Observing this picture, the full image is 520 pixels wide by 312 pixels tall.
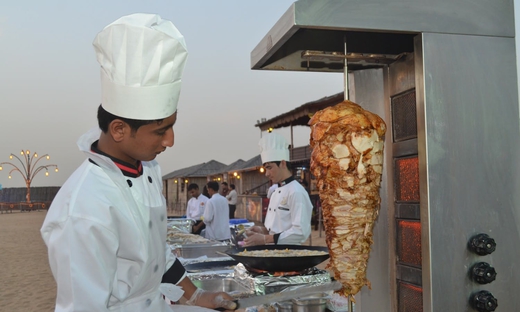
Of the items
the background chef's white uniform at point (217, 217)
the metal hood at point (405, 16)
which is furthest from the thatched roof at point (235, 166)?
the metal hood at point (405, 16)

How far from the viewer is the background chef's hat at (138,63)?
1.67 metres

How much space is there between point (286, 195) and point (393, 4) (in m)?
3.39

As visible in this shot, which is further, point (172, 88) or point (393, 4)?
point (172, 88)

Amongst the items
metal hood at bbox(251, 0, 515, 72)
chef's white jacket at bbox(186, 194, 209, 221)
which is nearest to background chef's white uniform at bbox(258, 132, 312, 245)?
metal hood at bbox(251, 0, 515, 72)

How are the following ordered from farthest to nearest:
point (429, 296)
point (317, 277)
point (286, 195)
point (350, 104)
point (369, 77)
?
point (286, 195) < point (317, 277) < point (369, 77) < point (350, 104) < point (429, 296)

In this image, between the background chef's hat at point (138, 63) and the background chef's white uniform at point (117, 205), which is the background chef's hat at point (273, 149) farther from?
the background chef's hat at point (138, 63)

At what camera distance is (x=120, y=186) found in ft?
5.82

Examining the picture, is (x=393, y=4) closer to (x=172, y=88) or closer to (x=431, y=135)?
(x=431, y=135)

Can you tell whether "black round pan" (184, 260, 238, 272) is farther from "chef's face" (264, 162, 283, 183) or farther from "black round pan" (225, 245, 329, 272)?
"chef's face" (264, 162, 283, 183)

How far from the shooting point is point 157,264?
1962 mm

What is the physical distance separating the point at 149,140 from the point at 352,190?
2.81ft

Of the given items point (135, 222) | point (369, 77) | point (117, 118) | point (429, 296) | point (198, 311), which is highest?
point (369, 77)

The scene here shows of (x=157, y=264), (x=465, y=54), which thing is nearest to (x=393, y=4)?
(x=465, y=54)

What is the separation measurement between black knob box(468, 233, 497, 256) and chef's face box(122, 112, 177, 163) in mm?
1164
